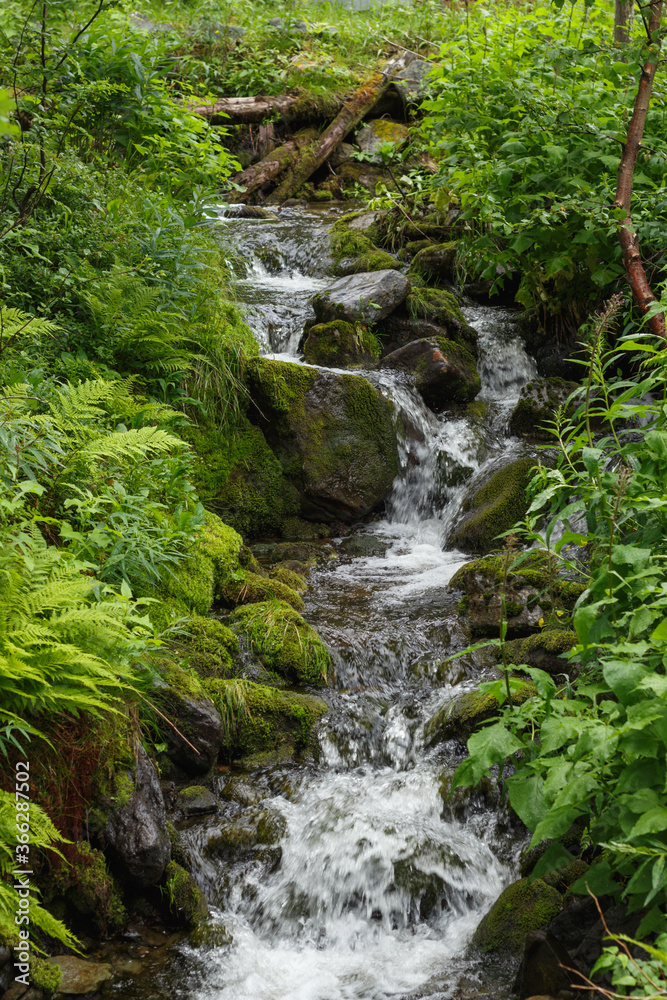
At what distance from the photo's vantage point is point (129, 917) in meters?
3.33

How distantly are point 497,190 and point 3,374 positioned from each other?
4963 millimetres

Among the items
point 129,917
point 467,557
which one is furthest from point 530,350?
point 129,917

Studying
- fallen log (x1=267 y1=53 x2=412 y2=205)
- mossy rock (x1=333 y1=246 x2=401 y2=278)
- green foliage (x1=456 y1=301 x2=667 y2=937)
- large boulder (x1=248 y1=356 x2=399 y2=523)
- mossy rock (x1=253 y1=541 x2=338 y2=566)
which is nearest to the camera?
green foliage (x1=456 y1=301 x2=667 y2=937)

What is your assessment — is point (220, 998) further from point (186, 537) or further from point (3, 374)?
point (3, 374)

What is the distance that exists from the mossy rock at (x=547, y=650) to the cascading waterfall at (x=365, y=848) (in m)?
0.45

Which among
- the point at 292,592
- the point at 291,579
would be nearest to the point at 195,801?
the point at 292,592

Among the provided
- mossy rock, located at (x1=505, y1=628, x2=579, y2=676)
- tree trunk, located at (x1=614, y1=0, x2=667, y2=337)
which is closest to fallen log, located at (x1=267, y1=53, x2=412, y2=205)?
tree trunk, located at (x1=614, y1=0, x2=667, y2=337)

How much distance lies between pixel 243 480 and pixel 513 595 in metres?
2.92

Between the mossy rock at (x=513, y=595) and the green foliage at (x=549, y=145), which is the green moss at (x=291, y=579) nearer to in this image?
the mossy rock at (x=513, y=595)

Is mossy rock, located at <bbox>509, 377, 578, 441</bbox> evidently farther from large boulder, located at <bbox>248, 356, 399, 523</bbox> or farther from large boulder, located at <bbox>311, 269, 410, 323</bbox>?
large boulder, located at <bbox>311, 269, 410, 323</bbox>

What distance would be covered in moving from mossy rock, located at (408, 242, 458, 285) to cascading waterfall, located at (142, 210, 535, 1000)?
5.06 meters

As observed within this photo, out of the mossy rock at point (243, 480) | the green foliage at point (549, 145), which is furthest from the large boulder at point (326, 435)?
the green foliage at point (549, 145)

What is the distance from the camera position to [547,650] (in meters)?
4.68

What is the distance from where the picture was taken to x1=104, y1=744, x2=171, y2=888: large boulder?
3.29 metres
